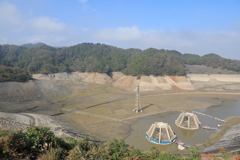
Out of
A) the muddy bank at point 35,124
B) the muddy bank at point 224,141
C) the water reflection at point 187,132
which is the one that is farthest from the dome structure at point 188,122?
the muddy bank at point 35,124

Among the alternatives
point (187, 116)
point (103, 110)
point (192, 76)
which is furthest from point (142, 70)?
point (187, 116)

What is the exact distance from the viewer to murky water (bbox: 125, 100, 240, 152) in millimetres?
22406

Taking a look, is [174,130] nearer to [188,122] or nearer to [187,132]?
[187,132]

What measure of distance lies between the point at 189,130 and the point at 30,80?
4422cm

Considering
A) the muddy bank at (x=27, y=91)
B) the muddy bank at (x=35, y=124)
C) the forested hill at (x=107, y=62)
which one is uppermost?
the forested hill at (x=107, y=62)

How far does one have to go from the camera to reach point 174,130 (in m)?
27.6

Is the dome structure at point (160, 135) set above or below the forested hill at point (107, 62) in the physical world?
below

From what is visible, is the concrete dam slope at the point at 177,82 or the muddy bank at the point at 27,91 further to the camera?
the concrete dam slope at the point at 177,82

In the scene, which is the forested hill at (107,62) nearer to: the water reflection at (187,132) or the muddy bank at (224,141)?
the muddy bank at (224,141)

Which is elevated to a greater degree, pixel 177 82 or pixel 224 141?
pixel 177 82

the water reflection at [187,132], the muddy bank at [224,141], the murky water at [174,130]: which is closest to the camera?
the muddy bank at [224,141]

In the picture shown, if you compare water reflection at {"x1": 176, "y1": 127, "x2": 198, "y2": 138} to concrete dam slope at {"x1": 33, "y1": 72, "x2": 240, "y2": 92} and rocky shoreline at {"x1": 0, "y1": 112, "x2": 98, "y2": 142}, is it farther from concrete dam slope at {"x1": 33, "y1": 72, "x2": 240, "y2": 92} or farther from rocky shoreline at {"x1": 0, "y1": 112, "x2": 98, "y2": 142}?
concrete dam slope at {"x1": 33, "y1": 72, "x2": 240, "y2": 92}

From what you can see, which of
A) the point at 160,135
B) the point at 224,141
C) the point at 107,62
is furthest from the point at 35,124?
the point at 107,62

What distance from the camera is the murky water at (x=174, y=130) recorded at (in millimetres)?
22406
